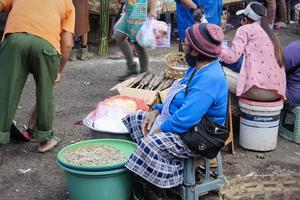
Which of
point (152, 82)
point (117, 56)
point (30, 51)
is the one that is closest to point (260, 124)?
point (152, 82)

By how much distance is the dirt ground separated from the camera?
456 centimetres

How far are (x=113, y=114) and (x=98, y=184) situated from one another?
39.8 inches

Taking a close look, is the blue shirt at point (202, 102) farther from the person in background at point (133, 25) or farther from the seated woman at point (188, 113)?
the person in background at point (133, 25)

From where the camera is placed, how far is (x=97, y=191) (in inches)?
155

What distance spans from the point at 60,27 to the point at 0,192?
1.57 m

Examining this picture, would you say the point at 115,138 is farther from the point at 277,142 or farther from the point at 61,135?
the point at 277,142

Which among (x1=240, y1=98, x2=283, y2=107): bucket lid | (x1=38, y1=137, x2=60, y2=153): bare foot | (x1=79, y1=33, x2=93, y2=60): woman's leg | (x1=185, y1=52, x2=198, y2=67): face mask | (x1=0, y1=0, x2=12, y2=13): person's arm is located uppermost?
(x1=0, y1=0, x2=12, y2=13): person's arm

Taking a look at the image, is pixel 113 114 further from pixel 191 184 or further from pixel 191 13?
pixel 191 13

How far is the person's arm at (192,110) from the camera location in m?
3.87

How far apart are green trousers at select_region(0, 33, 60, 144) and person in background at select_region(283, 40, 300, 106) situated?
2.48 metres

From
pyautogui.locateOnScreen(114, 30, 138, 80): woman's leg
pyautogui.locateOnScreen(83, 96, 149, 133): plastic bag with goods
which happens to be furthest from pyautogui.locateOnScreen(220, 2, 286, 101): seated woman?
pyautogui.locateOnScreen(114, 30, 138, 80): woman's leg

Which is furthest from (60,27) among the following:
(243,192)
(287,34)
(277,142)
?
(287,34)

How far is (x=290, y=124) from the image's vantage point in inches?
237

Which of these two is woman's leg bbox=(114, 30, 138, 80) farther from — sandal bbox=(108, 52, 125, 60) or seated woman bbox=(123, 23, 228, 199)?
seated woman bbox=(123, 23, 228, 199)
